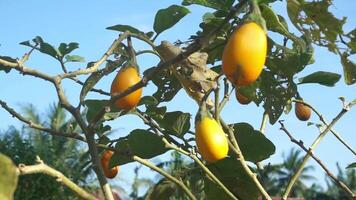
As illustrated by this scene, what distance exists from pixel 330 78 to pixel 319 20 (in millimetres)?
559

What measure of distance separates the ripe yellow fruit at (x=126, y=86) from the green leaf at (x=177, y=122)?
0.36 m

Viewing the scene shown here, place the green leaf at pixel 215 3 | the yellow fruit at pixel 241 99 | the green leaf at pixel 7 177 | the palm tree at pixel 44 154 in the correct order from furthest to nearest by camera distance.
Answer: the palm tree at pixel 44 154 → the yellow fruit at pixel 241 99 → the green leaf at pixel 215 3 → the green leaf at pixel 7 177

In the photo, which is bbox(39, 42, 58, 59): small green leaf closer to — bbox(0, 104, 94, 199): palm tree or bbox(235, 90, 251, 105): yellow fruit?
bbox(235, 90, 251, 105): yellow fruit

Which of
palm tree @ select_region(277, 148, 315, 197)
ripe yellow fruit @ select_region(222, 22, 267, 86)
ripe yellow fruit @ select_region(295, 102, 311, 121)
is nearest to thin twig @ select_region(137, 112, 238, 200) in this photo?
ripe yellow fruit @ select_region(295, 102, 311, 121)

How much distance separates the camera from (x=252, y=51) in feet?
2.39

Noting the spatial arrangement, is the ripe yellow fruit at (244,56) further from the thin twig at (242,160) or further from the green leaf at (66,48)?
the green leaf at (66,48)

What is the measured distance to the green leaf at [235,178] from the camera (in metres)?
1.35

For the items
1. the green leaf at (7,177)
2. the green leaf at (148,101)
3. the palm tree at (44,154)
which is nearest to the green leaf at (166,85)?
the green leaf at (148,101)

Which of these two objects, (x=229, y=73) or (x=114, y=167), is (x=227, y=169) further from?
(x=229, y=73)

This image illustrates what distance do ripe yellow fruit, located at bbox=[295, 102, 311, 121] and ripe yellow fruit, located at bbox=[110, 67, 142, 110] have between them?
695 mm

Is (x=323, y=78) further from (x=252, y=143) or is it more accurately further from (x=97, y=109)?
(x=97, y=109)

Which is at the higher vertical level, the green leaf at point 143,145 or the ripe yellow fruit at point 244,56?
the ripe yellow fruit at point 244,56

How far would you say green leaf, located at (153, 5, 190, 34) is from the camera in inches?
45.9

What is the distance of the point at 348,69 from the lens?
114cm
